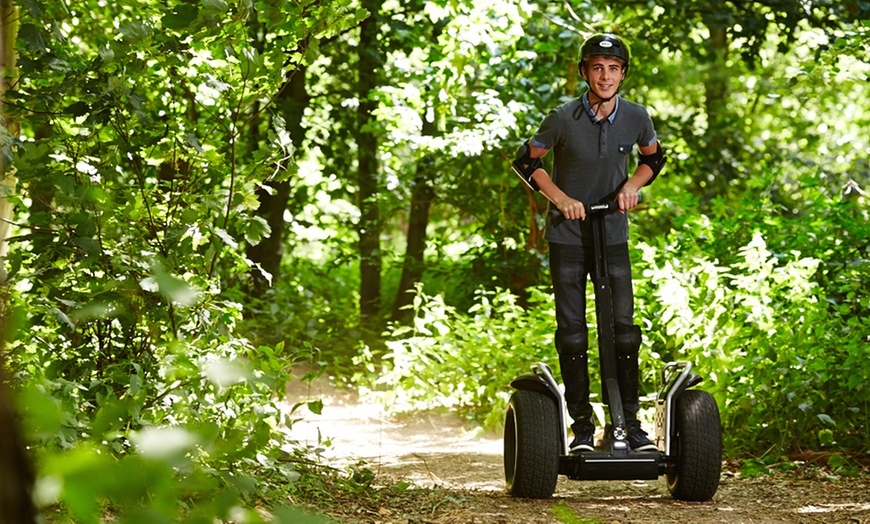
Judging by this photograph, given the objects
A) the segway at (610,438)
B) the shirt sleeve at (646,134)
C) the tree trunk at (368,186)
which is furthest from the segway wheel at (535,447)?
the tree trunk at (368,186)

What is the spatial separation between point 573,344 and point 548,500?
656mm

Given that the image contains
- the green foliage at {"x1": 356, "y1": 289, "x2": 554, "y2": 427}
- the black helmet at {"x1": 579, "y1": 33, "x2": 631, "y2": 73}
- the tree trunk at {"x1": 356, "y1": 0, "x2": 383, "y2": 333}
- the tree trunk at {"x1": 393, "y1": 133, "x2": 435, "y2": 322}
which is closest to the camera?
the black helmet at {"x1": 579, "y1": 33, "x2": 631, "y2": 73}

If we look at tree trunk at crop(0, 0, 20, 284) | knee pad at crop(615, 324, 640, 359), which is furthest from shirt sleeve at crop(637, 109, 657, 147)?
tree trunk at crop(0, 0, 20, 284)

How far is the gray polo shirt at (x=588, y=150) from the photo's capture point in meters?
4.28

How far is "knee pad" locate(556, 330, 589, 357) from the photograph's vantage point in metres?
4.29

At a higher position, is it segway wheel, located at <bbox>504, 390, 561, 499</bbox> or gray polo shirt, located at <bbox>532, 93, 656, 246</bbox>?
gray polo shirt, located at <bbox>532, 93, 656, 246</bbox>

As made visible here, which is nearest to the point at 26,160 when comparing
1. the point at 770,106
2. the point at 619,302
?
the point at 619,302

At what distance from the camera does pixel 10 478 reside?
85 centimetres

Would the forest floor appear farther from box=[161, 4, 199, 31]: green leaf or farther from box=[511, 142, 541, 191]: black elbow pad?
box=[161, 4, 199, 31]: green leaf

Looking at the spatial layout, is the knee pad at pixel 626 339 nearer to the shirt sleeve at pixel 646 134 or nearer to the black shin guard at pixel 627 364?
the black shin guard at pixel 627 364

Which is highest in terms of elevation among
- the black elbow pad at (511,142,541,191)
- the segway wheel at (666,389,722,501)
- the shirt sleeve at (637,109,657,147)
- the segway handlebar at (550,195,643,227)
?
the shirt sleeve at (637,109,657,147)

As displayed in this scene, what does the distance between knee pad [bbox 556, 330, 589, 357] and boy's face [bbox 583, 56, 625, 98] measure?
1015 mm

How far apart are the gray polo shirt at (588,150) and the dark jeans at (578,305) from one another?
0.21 feet

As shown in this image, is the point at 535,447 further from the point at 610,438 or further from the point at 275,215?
the point at 275,215
